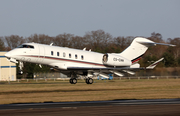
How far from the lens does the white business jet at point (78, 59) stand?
975 inches

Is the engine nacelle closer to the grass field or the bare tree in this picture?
the grass field

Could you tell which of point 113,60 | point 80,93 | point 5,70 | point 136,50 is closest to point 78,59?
point 113,60

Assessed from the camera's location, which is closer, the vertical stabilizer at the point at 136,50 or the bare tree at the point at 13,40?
the vertical stabilizer at the point at 136,50

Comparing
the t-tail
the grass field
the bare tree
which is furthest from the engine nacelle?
the bare tree

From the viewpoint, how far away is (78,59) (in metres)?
27.0

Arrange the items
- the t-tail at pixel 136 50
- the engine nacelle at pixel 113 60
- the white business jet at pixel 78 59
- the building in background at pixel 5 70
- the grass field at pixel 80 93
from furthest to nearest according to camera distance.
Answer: the building in background at pixel 5 70 → the t-tail at pixel 136 50 → the engine nacelle at pixel 113 60 → the white business jet at pixel 78 59 → the grass field at pixel 80 93

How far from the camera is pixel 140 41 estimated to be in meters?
30.9

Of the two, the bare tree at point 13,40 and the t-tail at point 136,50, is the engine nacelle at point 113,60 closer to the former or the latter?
the t-tail at point 136,50

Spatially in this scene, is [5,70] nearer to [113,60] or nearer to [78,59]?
[78,59]

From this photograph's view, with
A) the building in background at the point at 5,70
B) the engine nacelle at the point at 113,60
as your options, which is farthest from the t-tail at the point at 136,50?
the building in background at the point at 5,70

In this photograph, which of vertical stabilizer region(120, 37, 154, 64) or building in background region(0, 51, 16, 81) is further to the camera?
building in background region(0, 51, 16, 81)

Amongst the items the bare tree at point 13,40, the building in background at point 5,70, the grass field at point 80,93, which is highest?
the bare tree at point 13,40

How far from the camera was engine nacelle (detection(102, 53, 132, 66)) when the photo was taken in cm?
2878

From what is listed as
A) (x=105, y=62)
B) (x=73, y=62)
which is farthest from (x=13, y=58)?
(x=105, y=62)
